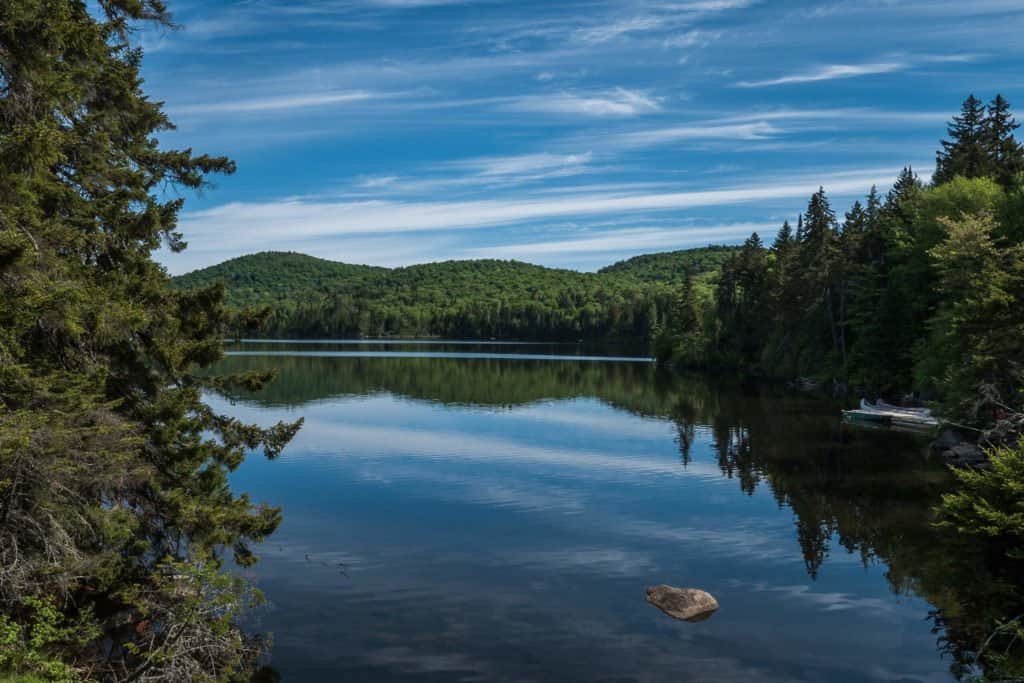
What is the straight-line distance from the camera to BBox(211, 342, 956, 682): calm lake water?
17.8m

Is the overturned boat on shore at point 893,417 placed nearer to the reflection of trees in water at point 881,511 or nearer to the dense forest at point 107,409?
the reflection of trees in water at point 881,511

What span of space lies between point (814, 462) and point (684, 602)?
74.8 ft

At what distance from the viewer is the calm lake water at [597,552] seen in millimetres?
17828

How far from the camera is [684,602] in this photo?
66.7 feet

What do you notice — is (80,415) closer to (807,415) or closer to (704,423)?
(704,423)

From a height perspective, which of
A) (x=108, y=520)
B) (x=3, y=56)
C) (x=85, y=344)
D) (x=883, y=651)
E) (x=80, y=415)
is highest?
(x=3, y=56)

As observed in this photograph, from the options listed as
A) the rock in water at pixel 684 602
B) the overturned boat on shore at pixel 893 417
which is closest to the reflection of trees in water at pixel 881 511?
the overturned boat on shore at pixel 893 417

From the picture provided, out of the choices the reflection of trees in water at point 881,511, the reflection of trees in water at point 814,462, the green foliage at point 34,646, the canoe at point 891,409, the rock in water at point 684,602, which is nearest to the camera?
the green foliage at point 34,646

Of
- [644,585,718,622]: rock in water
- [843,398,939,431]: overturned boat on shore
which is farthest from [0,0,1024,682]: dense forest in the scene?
[843,398,939,431]: overturned boat on shore

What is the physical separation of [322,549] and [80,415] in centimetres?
1360

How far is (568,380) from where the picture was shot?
93062 mm

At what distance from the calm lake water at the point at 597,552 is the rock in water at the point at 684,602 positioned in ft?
1.13

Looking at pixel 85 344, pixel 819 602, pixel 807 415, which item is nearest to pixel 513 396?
pixel 807 415

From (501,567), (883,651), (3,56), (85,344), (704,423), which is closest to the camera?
(3,56)
